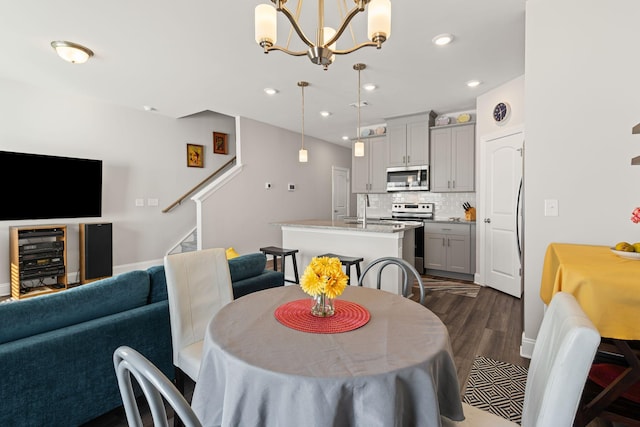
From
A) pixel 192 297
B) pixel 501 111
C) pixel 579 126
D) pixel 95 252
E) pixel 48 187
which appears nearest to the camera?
pixel 192 297

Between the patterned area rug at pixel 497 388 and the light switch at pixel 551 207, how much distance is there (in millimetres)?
1157

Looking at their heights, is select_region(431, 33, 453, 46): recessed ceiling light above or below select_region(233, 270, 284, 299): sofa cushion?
above

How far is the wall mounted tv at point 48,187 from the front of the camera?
4.11 metres

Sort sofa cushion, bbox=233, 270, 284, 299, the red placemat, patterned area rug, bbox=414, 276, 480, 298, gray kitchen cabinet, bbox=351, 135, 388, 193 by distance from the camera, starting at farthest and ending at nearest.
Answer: gray kitchen cabinet, bbox=351, 135, 388, 193
patterned area rug, bbox=414, 276, 480, 298
sofa cushion, bbox=233, 270, 284, 299
the red placemat

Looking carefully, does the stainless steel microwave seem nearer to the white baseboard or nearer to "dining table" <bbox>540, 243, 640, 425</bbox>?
the white baseboard

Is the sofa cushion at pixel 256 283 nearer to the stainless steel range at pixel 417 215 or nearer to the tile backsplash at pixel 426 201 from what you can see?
the tile backsplash at pixel 426 201

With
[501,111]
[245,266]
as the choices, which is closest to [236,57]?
[245,266]

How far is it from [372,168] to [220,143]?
3140mm

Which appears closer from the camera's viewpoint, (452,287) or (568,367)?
(568,367)

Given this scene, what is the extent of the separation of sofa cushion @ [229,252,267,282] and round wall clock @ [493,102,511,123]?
3.60m

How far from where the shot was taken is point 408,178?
577 centimetres

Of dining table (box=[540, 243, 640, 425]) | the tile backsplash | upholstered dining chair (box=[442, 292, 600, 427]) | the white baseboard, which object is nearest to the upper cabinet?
the tile backsplash

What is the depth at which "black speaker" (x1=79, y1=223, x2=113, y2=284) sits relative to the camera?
463 cm

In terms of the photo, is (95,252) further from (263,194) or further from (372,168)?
(372,168)
